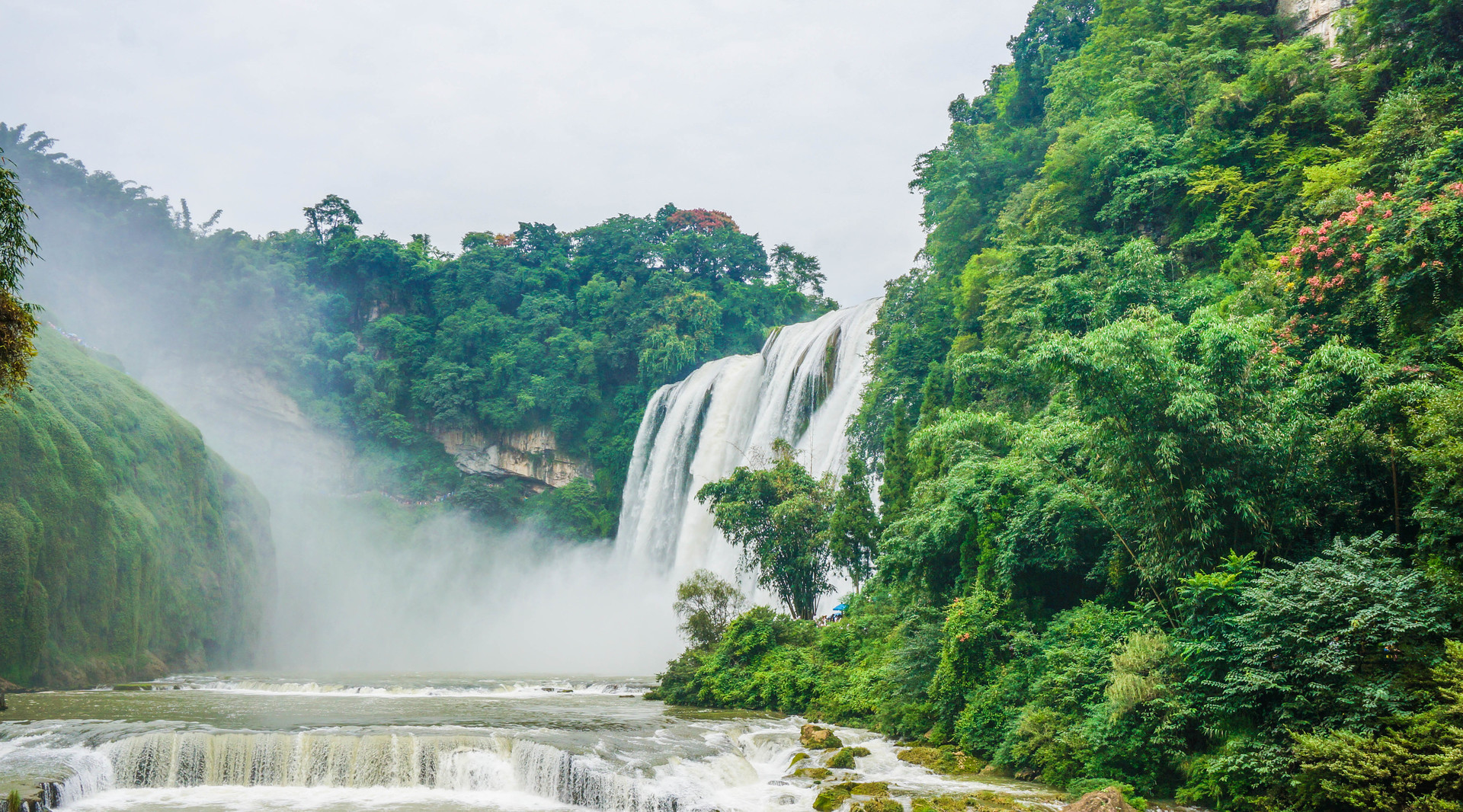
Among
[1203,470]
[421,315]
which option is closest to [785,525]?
[1203,470]

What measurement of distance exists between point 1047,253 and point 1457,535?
13.3 m

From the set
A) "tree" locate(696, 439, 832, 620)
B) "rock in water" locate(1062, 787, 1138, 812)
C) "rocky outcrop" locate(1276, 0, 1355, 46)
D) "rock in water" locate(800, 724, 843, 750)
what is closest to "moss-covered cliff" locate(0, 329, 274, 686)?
"tree" locate(696, 439, 832, 620)

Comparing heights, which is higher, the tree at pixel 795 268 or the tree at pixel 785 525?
the tree at pixel 795 268

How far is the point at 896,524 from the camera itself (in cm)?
1889

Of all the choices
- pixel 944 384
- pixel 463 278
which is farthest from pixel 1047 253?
pixel 463 278

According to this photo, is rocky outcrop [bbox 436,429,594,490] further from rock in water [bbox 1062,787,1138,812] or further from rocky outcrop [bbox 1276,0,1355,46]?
rock in water [bbox 1062,787,1138,812]

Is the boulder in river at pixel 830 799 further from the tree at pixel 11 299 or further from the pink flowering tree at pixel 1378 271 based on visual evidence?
the tree at pixel 11 299

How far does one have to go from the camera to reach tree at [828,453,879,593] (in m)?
23.6

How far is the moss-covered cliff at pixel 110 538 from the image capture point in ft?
75.2

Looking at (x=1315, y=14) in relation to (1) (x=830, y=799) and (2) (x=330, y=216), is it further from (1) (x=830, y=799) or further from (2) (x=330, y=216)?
(2) (x=330, y=216)

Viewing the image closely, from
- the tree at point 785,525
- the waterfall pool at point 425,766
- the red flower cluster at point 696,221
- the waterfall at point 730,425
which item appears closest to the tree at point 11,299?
the waterfall pool at point 425,766

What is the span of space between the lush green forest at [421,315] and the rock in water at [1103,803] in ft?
137

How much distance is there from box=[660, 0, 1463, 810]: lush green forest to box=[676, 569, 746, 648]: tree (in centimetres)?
47

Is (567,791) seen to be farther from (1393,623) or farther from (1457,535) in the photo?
(1457,535)
